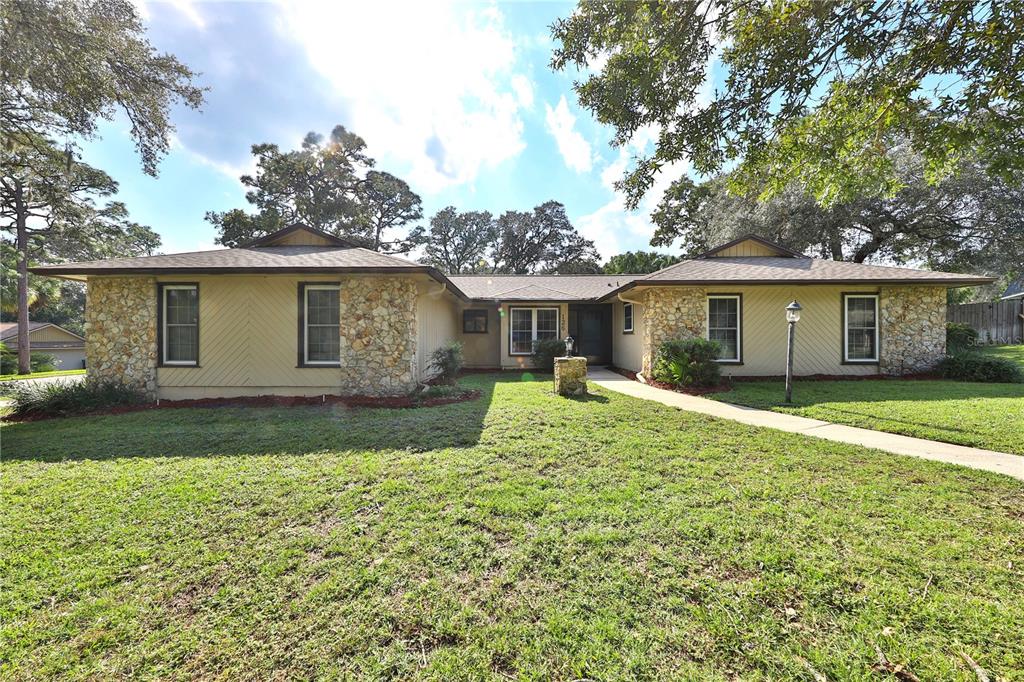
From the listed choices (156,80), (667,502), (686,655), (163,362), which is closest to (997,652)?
(686,655)

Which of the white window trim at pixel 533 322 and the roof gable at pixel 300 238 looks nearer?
the roof gable at pixel 300 238

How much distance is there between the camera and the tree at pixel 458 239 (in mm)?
36625

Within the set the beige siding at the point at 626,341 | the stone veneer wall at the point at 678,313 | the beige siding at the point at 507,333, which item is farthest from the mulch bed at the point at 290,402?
the beige siding at the point at 626,341

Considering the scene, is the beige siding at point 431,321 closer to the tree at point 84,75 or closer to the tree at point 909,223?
the tree at point 84,75

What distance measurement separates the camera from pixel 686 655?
1836 mm

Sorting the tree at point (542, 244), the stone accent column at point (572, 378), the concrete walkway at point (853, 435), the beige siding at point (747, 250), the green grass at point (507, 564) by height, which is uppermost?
the tree at point (542, 244)

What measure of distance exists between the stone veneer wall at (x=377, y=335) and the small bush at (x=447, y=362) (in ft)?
6.16

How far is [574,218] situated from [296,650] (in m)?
38.3

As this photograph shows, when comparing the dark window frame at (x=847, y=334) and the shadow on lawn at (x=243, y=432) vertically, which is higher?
the dark window frame at (x=847, y=334)

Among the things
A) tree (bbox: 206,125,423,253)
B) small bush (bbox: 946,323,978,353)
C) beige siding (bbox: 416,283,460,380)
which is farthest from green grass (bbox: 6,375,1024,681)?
tree (bbox: 206,125,423,253)

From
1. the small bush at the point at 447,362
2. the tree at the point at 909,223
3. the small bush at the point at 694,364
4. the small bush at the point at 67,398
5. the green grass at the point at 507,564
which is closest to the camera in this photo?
the green grass at the point at 507,564

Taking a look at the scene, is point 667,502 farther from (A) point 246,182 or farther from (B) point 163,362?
(A) point 246,182

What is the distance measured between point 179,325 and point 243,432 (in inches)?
155

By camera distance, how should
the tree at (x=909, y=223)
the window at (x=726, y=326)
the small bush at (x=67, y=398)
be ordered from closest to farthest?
the small bush at (x=67, y=398) → the window at (x=726, y=326) → the tree at (x=909, y=223)
